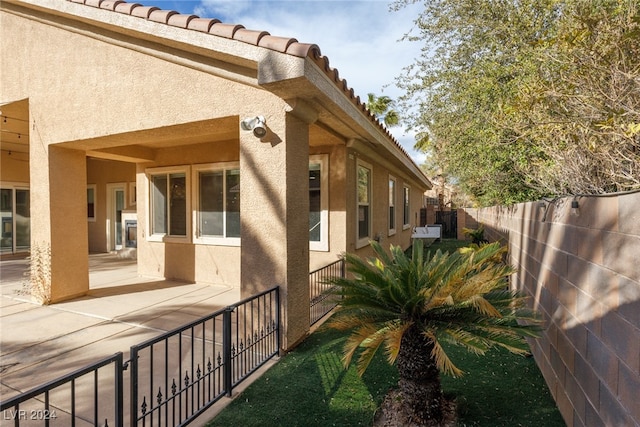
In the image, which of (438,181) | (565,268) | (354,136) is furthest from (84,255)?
(438,181)

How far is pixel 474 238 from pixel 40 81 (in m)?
12.6

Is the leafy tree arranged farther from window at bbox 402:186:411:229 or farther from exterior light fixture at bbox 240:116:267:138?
exterior light fixture at bbox 240:116:267:138

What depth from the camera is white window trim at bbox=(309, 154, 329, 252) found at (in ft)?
22.4

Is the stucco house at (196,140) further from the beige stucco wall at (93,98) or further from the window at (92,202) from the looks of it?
the window at (92,202)

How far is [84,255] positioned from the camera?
274 inches

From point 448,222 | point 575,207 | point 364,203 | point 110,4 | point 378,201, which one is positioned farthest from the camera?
point 448,222

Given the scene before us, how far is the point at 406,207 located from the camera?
15008 millimetres

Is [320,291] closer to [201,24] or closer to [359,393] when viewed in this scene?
[359,393]

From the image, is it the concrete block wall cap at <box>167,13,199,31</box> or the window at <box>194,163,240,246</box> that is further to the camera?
the window at <box>194,163,240,246</box>

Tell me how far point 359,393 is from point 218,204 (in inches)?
215

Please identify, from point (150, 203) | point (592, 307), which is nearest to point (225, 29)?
point (592, 307)

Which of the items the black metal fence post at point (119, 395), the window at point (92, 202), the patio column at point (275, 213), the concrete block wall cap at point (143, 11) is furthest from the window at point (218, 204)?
the window at point (92, 202)

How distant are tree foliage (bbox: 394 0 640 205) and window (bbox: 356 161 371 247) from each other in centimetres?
214

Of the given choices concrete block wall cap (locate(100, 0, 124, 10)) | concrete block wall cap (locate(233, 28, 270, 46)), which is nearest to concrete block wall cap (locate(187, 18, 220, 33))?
concrete block wall cap (locate(233, 28, 270, 46))
